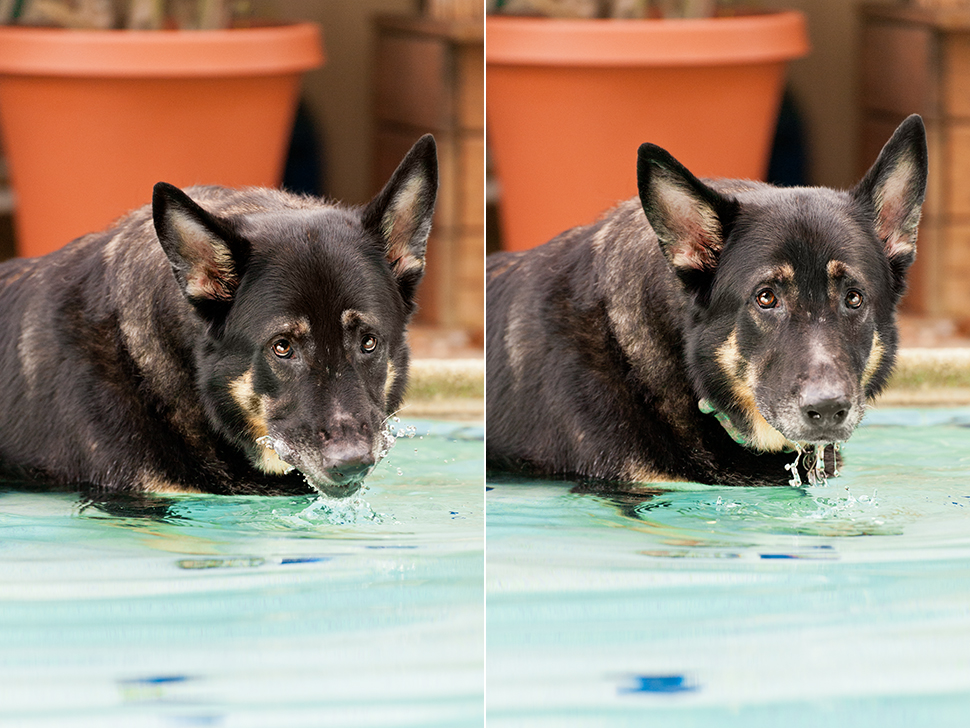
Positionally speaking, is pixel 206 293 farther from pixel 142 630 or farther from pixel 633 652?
pixel 633 652

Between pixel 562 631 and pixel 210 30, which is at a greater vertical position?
pixel 210 30

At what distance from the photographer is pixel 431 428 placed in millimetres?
5082

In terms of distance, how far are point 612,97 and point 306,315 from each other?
90.3 inches

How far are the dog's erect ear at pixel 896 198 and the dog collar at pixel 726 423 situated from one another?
0.62 m

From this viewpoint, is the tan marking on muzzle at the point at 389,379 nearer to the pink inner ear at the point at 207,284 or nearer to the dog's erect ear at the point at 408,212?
the dog's erect ear at the point at 408,212

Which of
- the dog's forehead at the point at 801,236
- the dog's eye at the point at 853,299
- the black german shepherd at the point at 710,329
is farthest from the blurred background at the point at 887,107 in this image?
the dog's eye at the point at 853,299

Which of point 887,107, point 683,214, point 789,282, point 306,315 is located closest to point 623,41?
point 887,107

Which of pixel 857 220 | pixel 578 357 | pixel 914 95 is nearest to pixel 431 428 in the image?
pixel 578 357

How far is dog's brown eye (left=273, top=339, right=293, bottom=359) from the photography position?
3.26 meters

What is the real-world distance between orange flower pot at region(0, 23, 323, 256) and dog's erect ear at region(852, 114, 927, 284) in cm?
276

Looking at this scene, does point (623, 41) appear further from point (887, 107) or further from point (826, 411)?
point (826, 411)

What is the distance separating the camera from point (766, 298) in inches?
132

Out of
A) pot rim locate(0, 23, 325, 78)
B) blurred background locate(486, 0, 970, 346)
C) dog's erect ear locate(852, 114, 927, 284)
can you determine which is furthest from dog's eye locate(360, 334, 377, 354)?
pot rim locate(0, 23, 325, 78)

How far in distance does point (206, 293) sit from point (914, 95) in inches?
145
